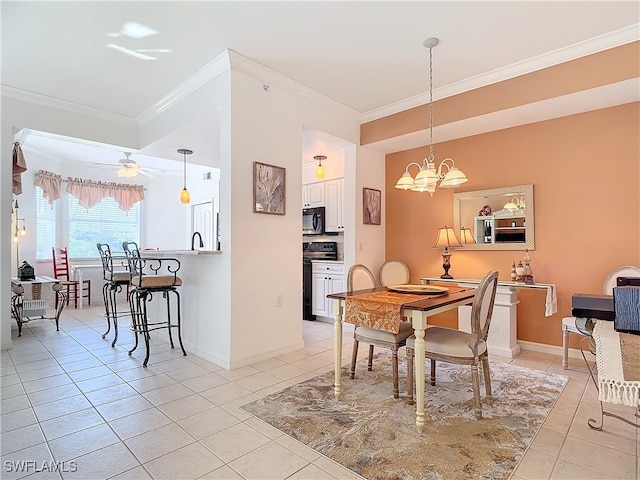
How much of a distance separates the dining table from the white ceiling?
208cm

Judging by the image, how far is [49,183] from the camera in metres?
6.43

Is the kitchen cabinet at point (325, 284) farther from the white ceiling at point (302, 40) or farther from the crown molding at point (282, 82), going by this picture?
the white ceiling at point (302, 40)

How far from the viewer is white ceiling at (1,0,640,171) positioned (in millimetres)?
2543

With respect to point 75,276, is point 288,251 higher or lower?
higher

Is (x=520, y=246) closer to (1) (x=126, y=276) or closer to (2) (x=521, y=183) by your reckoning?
(2) (x=521, y=183)

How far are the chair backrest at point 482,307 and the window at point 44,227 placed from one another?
737cm

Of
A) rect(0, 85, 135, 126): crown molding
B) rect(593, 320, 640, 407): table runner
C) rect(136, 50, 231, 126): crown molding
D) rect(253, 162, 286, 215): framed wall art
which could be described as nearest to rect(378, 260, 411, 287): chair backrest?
rect(253, 162, 286, 215): framed wall art

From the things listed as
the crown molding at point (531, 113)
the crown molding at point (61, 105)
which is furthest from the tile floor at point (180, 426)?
the crown molding at point (61, 105)

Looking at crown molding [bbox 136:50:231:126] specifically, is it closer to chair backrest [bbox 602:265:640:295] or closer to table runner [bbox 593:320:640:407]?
table runner [bbox 593:320:640:407]

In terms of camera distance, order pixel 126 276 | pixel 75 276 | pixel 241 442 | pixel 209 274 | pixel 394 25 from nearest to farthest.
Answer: pixel 241 442, pixel 394 25, pixel 209 274, pixel 126 276, pixel 75 276

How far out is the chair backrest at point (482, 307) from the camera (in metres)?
2.23

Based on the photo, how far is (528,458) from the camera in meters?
1.83

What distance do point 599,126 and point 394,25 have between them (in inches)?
92.2

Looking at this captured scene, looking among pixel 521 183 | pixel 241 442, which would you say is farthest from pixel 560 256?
pixel 241 442
